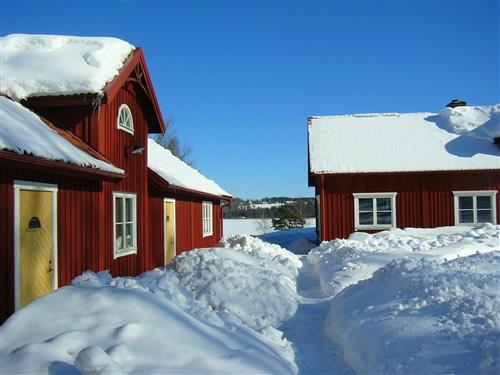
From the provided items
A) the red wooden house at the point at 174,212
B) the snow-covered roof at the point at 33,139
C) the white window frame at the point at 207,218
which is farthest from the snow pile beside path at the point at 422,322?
the white window frame at the point at 207,218

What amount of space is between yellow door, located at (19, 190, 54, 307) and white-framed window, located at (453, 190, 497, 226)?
1548cm

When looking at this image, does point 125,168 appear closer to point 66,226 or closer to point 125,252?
point 125,252

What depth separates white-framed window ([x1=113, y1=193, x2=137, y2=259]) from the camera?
10.0m

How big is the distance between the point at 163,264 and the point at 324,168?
766 cm

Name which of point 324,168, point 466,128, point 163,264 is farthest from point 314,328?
point 466,128

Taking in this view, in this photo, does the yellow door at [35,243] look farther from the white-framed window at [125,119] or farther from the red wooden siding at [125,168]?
the white-framed window at [125,119]

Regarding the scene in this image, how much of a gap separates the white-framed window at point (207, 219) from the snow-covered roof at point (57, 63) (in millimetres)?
9774

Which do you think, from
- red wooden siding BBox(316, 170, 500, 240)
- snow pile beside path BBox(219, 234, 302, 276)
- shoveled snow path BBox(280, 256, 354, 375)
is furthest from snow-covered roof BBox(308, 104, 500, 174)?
shoveled snow path BBox(280, 256, 354, 375)

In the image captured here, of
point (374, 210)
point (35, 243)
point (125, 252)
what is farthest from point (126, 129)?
point (374, 210)

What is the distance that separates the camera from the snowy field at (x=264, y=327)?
4.15 meters

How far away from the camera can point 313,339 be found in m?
6.64

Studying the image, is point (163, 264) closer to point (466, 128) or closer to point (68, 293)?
point (68, 293)

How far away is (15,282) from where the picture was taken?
635 centimetres

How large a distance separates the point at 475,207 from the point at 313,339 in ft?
45.9
